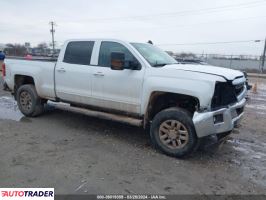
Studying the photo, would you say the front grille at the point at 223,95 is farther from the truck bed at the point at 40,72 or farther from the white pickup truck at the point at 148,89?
the truck bed at the point at 40,72

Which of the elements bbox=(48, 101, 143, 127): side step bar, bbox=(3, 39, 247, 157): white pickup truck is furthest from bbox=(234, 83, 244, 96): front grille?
bbox=(48, 101, 143, 127): side step bar

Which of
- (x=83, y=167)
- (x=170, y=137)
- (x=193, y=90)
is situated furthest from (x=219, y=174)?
(x=83, y=167)

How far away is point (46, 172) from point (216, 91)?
286cm

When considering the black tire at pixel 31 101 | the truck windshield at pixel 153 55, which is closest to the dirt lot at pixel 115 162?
the black tire at pixel 31 101

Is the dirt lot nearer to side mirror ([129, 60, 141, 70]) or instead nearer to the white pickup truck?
the white pickup truck

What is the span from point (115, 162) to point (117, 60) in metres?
1.79

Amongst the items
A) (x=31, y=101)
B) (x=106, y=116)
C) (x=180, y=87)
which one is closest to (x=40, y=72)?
(x=31, y=101)

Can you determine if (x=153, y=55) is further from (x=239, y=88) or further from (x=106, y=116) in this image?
(x=239, y=88)

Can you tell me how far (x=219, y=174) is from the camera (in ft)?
14.8

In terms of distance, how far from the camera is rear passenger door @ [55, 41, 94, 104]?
6240 mm

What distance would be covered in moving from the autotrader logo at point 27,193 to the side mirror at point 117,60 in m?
2.45

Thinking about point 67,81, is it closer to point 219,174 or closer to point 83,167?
point 83,167

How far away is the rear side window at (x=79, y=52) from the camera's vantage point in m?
6.32

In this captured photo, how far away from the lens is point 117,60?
532 cm
